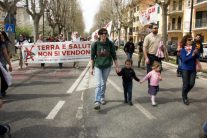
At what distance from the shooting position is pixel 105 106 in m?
7.70

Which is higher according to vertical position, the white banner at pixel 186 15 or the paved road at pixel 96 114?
the white banner at pixel 186 15

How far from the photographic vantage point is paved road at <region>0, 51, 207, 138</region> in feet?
18.6

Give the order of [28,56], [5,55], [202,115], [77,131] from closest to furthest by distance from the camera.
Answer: [77,131]
[202,115]
[5,55]
[28,56]

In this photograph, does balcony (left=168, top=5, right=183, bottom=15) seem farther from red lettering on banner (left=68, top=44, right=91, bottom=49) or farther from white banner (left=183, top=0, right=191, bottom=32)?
red lettering on banner (left=68, top=44, right=91, bottom=49)

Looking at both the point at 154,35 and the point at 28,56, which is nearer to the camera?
the point at 154,35

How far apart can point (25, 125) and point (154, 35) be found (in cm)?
475

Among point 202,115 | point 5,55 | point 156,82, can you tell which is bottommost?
point 202,115

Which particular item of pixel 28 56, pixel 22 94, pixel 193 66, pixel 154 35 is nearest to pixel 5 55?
pixel 22 94

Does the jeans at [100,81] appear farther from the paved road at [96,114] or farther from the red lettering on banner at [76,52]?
the red lettering on banner at [76,52]

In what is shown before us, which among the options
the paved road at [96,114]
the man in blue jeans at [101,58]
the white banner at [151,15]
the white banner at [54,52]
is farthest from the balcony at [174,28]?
the man in blue jeans at [101,58]

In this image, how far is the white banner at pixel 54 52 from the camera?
18000 mm

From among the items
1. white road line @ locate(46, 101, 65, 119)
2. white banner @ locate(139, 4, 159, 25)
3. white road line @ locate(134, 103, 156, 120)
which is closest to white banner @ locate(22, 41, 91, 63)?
white banner @ locate(139, 4, 159, 25)

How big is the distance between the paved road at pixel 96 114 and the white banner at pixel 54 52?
7.60 m

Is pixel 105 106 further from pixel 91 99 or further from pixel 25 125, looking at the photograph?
pixel 25 125
